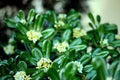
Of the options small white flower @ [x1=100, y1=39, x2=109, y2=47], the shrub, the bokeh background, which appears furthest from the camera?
the bokeh background

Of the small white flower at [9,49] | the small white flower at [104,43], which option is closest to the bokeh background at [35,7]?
the small white flower at [9,49]

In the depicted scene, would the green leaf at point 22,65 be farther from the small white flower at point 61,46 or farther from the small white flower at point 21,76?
Result: the small white flower at point 61,46

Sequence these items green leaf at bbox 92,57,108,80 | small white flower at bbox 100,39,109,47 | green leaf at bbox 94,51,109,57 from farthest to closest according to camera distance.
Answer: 1. small white flower at bbox 100,39,109,47
2. green leaf at bbox 94,51,109,57
3. green leaf at bbox 92,57,108,80

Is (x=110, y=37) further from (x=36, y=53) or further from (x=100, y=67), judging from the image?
(x=100, y=67)

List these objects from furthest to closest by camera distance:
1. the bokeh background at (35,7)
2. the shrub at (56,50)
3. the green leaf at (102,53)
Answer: the bokeh background at (35,7)
the green leaf at (102,53)
the shrub at (56,50)

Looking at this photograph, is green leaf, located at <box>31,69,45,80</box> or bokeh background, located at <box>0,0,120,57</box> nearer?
green leaf, located at <box>31,69,45,80</box>

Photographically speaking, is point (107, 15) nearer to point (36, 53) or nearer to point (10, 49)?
point (10, 49)

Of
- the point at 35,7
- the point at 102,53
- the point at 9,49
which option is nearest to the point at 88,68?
the point at 102,53

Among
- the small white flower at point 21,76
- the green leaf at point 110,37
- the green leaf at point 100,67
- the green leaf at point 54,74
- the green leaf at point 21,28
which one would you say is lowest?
the green leaf at point 100,67

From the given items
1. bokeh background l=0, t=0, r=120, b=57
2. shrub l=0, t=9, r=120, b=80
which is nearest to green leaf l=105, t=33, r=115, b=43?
shrub l=0, t=9, r=120, b=80

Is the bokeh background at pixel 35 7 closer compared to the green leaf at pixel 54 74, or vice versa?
the green leaf at pixel 54 74

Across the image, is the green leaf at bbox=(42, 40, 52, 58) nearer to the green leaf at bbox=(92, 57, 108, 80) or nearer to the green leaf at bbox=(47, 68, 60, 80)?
the green leaf at bbox=(47, 68, 60, 80)
